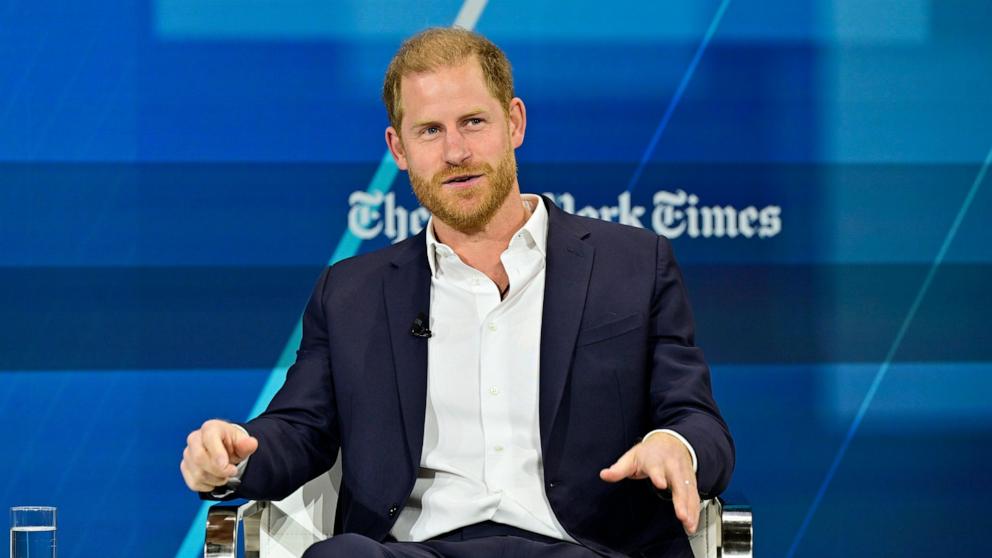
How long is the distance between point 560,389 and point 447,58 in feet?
2.46

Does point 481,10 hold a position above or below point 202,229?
above

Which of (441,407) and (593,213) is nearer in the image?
(441,407)

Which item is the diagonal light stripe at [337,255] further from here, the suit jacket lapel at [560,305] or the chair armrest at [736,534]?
the chair armrest at [736,534]

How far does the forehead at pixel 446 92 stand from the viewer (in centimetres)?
263

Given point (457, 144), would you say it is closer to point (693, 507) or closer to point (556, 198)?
point (693, 507)

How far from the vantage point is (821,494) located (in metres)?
3.76

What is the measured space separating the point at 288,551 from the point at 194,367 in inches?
48.1

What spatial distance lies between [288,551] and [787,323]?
1.79m

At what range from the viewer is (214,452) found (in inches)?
86.3

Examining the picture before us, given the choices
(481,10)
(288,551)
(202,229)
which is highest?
(481,10)

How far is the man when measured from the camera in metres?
2.48

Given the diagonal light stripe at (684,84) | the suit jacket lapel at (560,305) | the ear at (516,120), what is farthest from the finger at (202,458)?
the diagonal light stripe at (684,84)

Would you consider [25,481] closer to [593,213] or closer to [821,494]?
[593,213]

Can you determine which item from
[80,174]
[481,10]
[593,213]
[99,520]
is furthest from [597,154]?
[99,520]
